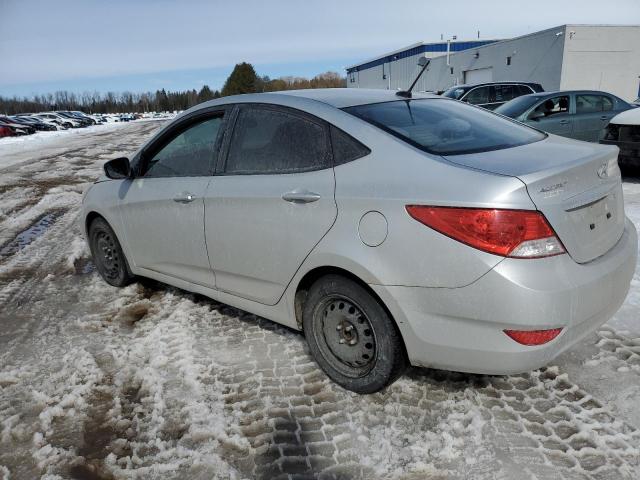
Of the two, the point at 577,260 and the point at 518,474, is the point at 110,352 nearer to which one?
the point at 518,474

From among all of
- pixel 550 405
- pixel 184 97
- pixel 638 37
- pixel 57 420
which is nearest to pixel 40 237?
pixel 57 420

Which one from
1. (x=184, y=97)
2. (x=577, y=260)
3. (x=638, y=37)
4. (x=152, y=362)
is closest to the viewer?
(x=577, y=260)

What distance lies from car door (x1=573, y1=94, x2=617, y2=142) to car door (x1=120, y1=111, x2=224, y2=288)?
8.94 m

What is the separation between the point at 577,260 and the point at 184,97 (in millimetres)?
117917

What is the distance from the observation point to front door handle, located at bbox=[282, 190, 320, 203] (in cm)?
268

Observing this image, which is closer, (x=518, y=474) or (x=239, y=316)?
(x=518, y=474)

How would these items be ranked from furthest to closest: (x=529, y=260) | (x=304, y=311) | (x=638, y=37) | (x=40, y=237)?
(x=638, y=37) → (x=40, y=237) → (x=304, y=311) → (x=529, y=260)

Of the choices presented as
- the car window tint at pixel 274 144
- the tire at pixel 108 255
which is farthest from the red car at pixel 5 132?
the car window tint at pixel 274 144

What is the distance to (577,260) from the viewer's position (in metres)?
2.26

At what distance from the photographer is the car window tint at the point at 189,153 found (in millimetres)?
3436

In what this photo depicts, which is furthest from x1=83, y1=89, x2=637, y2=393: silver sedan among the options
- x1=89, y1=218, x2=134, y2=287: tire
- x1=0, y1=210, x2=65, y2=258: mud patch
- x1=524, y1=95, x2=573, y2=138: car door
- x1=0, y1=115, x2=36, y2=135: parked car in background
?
x1=0, y1=115, x2=36, y2=135: parked car in background

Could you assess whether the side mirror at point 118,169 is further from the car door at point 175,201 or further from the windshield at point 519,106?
the windshield at point 519,106

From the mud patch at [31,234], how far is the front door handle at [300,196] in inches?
180

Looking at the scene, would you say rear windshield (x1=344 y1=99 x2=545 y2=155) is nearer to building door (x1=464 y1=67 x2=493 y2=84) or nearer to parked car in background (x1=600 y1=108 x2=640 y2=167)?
parked car in background (x1=600 y1=108 x2=640 y2=167)
